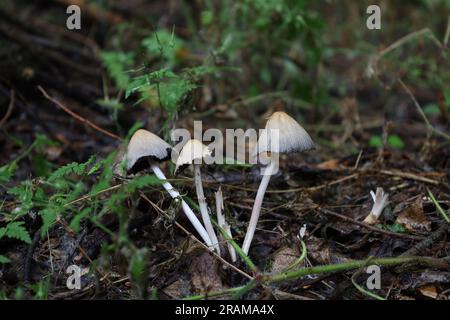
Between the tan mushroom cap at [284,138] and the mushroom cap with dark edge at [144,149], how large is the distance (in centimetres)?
48

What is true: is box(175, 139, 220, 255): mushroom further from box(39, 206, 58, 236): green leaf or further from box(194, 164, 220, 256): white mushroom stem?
box(39, 206, 58, 236): green leaf

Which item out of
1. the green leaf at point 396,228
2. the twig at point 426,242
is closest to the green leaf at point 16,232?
the twig at point 426,242

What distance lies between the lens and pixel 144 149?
2.32 m

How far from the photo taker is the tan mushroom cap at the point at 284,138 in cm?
221

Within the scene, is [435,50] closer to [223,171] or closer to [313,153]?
[313,153]

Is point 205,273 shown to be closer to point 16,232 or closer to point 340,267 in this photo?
point 340,267

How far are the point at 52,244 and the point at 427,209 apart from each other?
2.22 metres

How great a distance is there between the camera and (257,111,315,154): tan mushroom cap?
2.21 metres

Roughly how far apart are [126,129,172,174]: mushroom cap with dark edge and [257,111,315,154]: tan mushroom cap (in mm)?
479

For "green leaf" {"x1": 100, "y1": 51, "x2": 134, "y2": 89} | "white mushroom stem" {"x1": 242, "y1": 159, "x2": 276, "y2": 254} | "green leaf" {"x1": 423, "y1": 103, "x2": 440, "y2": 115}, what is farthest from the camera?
"green leaf" {"x1": 423, "y1": 103, "x2": 440, "y2": 115}

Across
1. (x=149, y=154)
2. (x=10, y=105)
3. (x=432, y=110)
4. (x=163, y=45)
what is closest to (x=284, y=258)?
(x=149, y=154)

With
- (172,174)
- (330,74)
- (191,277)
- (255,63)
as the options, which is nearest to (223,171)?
(172,174)

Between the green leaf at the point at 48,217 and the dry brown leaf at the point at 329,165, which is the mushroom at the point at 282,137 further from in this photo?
the dry brown leaf at the point at 329,165

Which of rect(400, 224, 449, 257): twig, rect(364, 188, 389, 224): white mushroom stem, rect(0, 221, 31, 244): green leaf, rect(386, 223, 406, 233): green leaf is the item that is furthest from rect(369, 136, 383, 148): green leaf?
rect(0, 221, 31, 244): green leaf
